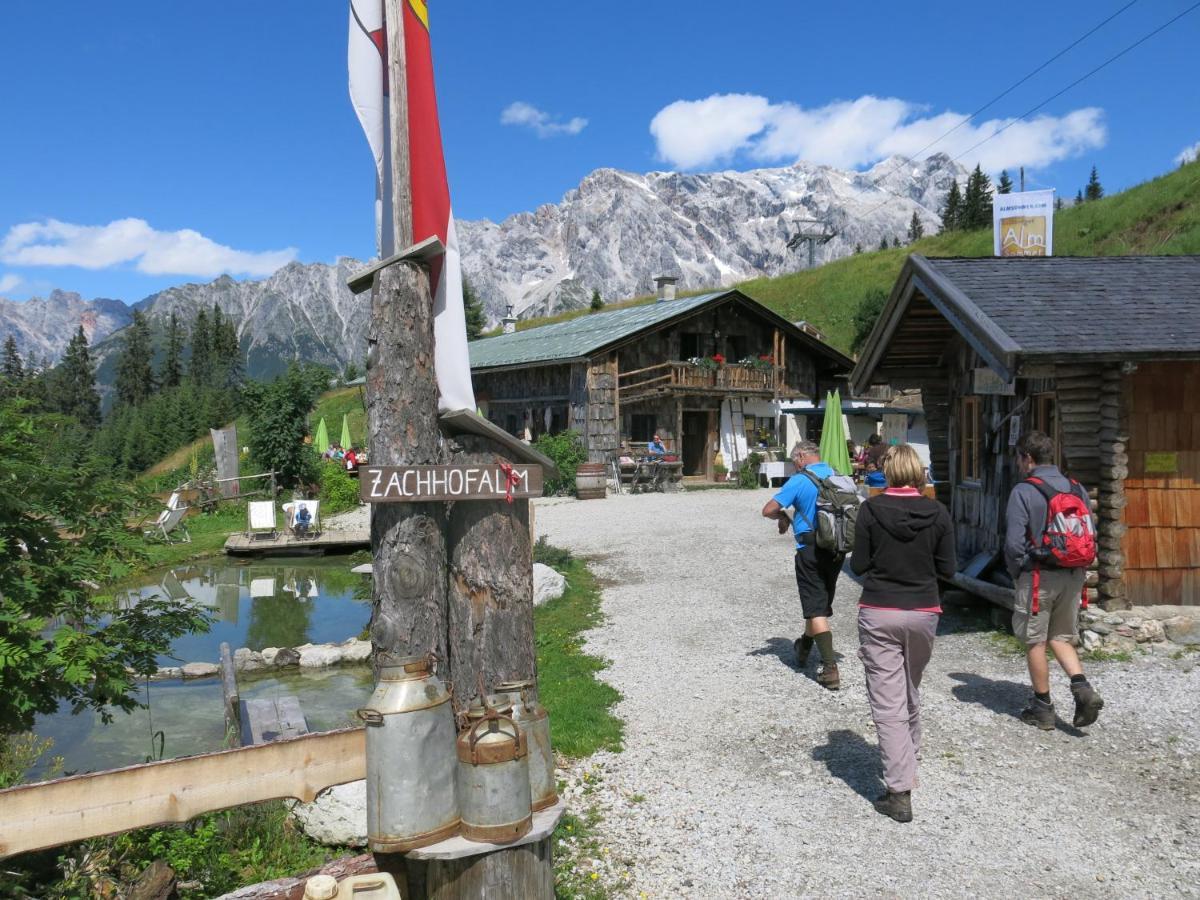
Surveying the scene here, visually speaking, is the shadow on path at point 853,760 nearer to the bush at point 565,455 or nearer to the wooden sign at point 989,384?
the wooden sign at point 989,384

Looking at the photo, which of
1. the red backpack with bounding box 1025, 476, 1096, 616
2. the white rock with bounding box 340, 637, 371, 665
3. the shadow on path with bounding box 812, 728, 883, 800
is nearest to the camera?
the shadow on path with bounding box 812, 728, 883, 800

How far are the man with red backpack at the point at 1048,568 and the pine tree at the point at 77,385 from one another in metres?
86.6

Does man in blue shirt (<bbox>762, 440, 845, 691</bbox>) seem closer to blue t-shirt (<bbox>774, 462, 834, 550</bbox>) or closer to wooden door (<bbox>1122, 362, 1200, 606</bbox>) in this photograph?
blue t-shirt (<bbox>774, 462, 834, 550</bbox>)

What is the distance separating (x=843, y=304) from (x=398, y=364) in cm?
4416

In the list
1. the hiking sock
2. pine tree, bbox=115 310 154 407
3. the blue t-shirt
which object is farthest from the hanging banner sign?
pine tree, bbox=115 310 154 407

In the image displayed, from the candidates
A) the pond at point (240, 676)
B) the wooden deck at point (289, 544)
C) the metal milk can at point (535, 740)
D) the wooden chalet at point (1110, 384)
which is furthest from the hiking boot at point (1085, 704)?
the wooden deck at point (289, 544)

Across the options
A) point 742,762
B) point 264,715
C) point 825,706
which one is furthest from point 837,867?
point 264,715

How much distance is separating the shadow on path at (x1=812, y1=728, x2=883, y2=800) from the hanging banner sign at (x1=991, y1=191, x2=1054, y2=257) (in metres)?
9.92

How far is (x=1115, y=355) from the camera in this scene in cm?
718

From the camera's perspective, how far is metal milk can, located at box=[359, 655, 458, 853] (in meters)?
2.69

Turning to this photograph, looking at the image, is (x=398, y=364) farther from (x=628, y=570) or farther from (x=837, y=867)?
(x=628, y=570)

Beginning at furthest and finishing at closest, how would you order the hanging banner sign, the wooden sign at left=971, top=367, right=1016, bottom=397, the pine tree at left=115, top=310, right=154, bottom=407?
the pine tree at left=115, top=310, right=154, bottom=407 < the hanging banner sign < the wooden sign at left=971, top=367, right=1016, bottom=397

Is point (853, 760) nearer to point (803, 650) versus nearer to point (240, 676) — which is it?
point (803, 650)

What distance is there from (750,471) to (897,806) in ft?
68.5
